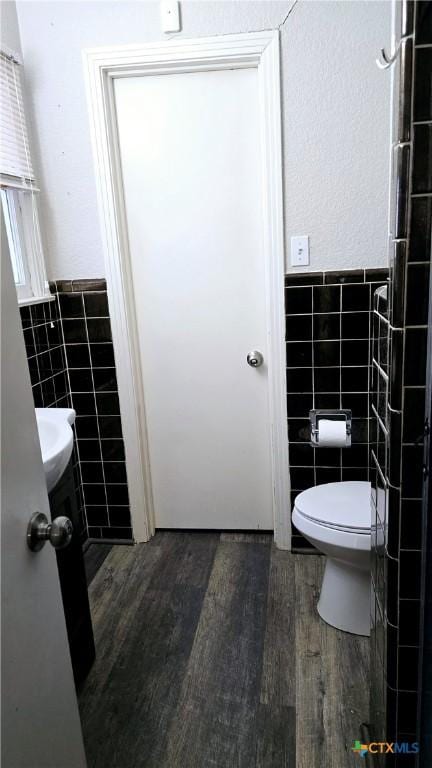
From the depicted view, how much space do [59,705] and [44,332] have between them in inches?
60.7

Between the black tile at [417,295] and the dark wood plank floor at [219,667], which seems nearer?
the black tile at [417,295]

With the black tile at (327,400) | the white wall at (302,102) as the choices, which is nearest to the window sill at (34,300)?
the white wall at (302,102)

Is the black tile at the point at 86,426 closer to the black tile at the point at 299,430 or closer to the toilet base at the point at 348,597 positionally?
the black tile at the point at 299,430

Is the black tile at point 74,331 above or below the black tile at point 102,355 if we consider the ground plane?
above

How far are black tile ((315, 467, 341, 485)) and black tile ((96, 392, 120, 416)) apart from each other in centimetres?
94

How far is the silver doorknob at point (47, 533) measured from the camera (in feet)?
2.86

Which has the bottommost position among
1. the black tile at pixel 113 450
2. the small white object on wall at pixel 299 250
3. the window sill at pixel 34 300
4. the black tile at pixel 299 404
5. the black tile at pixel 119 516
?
the black tile at pixel 119 516

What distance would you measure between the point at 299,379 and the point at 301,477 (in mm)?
437

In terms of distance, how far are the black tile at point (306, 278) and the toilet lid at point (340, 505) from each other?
81 cm

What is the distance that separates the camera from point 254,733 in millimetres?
1509

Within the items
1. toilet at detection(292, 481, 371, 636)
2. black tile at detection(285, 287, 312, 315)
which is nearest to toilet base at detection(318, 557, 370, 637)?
toilet at detection(292, 481, 371, 636)

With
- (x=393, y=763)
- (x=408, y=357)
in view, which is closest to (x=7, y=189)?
(x=408, y=357)

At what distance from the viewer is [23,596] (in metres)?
0.86

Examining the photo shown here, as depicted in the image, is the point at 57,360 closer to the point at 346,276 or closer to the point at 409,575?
the point at 346,276
